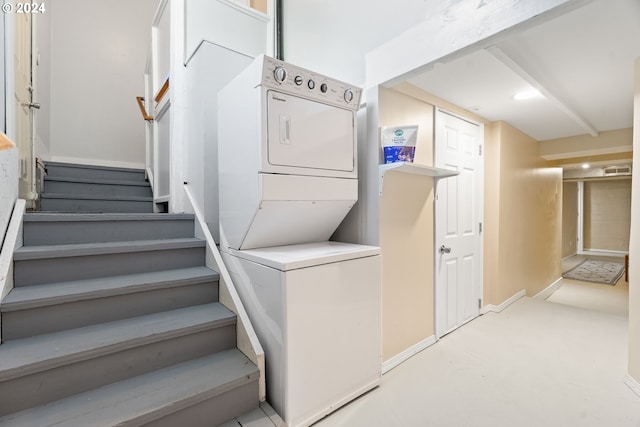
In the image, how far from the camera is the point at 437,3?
1.60m

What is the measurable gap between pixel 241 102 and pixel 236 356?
142 cm

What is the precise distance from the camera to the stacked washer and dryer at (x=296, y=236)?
147 cm

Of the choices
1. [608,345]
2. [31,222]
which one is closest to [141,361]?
[31,222]

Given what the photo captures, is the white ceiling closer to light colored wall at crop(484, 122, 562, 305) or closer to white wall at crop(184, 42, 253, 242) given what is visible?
light colored wall at crop(484, 122, 562, 305)

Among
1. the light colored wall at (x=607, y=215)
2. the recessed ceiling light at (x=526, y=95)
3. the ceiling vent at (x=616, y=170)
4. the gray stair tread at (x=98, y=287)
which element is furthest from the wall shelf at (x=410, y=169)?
the light colored wall at (x=607, y=215)

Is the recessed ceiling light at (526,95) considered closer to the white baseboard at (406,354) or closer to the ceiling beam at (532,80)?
the ceiling beam at (532,80)

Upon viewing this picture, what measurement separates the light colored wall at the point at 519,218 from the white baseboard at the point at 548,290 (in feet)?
0.20

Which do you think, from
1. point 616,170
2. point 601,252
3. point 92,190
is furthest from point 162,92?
point 601,252

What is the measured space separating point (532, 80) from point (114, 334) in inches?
119

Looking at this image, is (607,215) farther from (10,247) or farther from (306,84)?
(10,247)

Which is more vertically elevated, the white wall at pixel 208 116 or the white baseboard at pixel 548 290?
the white wall at pixel 208 116

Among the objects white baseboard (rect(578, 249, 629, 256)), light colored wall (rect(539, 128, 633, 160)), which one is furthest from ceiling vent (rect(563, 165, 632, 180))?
light colored wall (rect(539, 128, 633, 160))

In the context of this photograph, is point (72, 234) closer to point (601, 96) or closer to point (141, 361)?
point (141, 361)

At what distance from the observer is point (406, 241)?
223 cm
